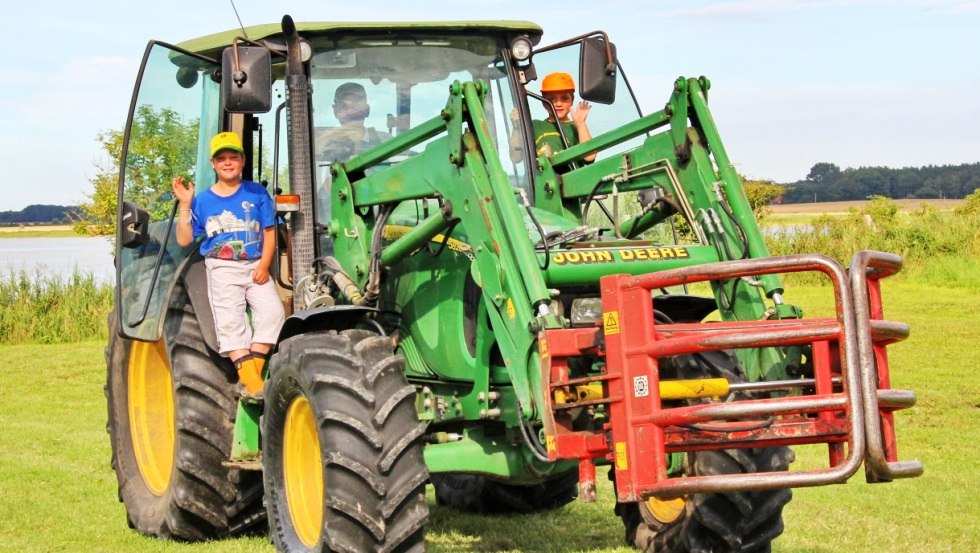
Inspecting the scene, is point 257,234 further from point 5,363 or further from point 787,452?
point 5,363

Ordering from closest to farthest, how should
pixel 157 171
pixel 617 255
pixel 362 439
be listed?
pixel 362 439
pixel 617 255
pixel 157 171

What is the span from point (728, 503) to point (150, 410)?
415cm

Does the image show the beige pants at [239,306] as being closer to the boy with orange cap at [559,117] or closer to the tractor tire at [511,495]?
the tractor tire at [511,495]

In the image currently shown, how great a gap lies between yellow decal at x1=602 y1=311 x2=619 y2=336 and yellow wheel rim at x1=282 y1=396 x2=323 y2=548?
183cm

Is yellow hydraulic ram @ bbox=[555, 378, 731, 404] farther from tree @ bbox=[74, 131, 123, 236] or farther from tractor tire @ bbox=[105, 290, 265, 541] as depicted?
tree @ bbox=[74, 131, 123, 236]

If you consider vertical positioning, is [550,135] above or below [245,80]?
below

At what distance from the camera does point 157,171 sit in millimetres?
8484

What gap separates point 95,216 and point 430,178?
110 feet

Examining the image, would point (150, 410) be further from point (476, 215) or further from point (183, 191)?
point (476, 215)

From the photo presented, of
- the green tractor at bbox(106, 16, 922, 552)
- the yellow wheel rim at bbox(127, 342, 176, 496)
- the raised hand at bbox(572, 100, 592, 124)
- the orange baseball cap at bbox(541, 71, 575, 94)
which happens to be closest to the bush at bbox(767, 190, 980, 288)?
the raised hand at bbox(572, 100, 592, 124)

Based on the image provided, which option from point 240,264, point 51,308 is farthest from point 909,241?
point 240,264

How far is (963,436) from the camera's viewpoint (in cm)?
1188

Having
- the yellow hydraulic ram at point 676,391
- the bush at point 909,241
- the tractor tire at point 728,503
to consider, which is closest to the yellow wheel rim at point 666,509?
the tractor tire at point 728,503

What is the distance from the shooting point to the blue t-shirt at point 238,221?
25.9ft
